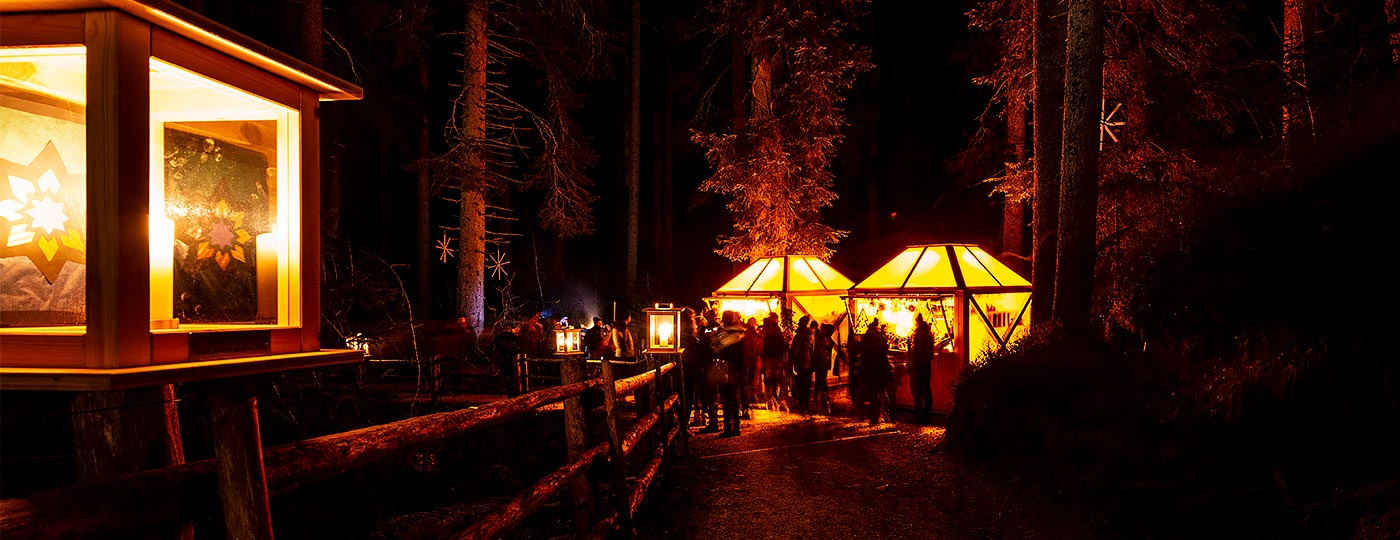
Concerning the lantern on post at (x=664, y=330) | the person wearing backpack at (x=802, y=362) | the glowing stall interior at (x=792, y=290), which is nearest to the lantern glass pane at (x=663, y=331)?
the lantern on post at (x=664, y=330)

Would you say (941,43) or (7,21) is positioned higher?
(941,43)

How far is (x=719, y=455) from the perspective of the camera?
10.6 m

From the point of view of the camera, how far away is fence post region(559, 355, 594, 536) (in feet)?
19.8

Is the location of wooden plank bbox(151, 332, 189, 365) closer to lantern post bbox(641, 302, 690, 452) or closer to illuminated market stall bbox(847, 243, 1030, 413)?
lantern post bbox(641, 302, 690, 452)

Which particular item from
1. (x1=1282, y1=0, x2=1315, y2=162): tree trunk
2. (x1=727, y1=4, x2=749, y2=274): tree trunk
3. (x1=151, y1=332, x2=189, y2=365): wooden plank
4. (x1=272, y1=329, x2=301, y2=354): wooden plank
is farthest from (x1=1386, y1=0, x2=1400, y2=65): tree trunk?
(x1=727, y1=4, x2=749, y2=274): tree trunk

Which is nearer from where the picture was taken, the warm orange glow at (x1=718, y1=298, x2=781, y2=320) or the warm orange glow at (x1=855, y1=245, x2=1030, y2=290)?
the warm orange glow at (x1=855, y1=245, x2=1030, y2=290)

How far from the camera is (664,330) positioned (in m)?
10.6

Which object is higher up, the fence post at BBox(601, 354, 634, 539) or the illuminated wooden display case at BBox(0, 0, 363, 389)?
the illuminated wooden display case at BBox(0, 0, 363, 389)

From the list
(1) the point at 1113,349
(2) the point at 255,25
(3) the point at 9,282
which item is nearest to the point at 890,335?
(1) the point at 1113,349

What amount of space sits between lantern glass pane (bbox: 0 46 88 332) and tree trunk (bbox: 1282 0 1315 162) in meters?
7.44

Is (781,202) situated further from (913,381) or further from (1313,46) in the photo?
(1313,46)

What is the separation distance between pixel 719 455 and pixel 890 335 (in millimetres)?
6640

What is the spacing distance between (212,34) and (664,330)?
8.14 m

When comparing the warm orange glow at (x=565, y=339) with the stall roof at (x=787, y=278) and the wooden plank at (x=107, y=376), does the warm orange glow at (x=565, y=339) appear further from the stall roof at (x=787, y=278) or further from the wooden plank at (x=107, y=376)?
the wooden plank at (x=107, y=376)
